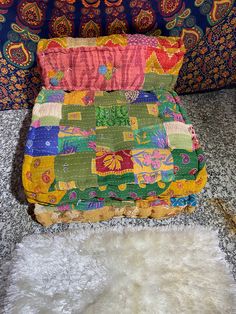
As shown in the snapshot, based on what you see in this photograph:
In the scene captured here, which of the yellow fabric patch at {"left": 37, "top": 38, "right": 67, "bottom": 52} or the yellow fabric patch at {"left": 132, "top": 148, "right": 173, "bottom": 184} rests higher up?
the yellow fabric patch at {"left": 37, "top": 38, "right": 67, "bottom": 52}

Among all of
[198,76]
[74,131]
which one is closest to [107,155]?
[74,131]

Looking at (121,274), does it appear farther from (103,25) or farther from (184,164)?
(103,25)

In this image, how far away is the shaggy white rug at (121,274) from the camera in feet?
3.81

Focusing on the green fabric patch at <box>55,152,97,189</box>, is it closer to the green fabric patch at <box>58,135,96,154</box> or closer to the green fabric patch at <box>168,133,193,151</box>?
the green fabric patch at <box>58,135,96,154</box>

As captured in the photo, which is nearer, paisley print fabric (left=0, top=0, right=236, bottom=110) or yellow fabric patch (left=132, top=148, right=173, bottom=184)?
yellow fabric patch (left=132, top=148, right=173, bottom=184)

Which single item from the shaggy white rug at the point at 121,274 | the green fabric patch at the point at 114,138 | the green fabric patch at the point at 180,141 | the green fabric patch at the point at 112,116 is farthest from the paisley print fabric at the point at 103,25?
the shaggy white rug at the point at 121,274

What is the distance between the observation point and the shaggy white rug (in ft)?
3.81

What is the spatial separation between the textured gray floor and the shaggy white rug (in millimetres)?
57

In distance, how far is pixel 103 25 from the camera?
1422mm

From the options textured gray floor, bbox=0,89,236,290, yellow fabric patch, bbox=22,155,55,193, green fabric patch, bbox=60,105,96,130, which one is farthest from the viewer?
textured gray floor, bbox=0,89,236,290

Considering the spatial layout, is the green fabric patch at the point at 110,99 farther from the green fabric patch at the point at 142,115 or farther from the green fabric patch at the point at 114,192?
the green fabric patch at the point at 114,192

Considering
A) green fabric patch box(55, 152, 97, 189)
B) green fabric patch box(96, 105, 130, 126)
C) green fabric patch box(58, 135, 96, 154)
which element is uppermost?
green fabric patch box(96, 105, 130, 126)

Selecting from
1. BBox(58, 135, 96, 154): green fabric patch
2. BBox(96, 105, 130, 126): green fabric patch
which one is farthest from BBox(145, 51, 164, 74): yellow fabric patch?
BBox(58, 135, 96, 154): green fabric patch

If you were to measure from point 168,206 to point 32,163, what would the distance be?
63 centimetres
